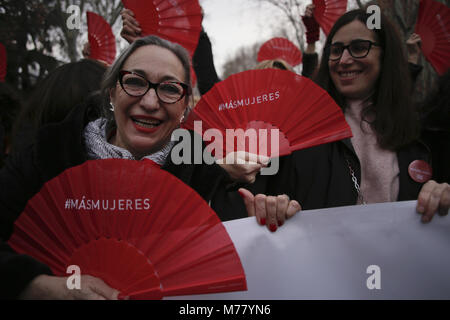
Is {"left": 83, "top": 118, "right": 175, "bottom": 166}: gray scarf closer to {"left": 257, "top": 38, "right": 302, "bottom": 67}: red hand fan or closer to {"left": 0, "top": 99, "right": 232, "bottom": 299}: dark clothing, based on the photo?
{"left": 0, "top": 99, "right": 232, "bottom": 299}: dark clothing

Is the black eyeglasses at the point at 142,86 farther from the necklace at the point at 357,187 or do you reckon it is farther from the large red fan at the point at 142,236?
the necklace at the point at 357,187

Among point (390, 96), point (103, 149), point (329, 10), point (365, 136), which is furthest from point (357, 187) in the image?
point (329, 10)

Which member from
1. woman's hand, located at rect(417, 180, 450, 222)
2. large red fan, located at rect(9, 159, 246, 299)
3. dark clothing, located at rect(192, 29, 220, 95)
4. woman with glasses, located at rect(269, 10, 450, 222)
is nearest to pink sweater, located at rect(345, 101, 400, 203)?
woman with glasses, located at rect(269, 10, 450, 222)

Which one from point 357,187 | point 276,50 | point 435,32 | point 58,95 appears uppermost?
point 276,50

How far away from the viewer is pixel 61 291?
0.86 metres

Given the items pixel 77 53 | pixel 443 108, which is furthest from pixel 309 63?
pixel 77 53

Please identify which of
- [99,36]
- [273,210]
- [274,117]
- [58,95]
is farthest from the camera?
[99,36]

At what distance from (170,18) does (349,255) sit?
1.60 m

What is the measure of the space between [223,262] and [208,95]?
90 cm

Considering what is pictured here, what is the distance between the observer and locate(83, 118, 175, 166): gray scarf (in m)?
1.35

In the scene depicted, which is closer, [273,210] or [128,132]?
[273,210]

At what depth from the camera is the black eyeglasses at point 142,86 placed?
1344 millimetres

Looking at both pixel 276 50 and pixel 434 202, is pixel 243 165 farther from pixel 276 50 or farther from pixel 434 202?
pixel 276 50

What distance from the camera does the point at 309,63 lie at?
108 inches
